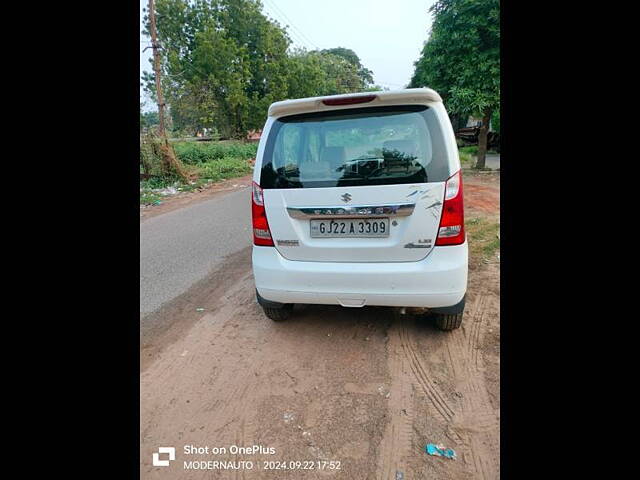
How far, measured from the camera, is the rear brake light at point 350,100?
2.30 metres

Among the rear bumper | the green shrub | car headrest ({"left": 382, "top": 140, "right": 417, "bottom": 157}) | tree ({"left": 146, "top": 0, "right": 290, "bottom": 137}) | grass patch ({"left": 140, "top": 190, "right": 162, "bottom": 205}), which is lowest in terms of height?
the rear bumper

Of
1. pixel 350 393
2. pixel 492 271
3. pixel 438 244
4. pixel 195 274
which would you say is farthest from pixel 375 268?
pixel 195 274

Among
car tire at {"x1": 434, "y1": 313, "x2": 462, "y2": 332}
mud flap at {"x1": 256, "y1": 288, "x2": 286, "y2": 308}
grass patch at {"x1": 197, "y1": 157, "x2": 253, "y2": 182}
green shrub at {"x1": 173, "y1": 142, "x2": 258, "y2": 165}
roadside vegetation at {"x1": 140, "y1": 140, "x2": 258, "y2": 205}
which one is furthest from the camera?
green shrub at {"x1": 173, "y1": 142, "x2": 258, "y2": 165}

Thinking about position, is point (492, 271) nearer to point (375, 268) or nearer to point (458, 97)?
point (375, 268)

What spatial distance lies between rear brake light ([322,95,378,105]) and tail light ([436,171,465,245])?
735 mm

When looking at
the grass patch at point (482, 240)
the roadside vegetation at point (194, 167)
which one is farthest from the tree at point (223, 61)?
the grass patch at point (482, 240)

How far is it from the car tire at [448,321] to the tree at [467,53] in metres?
10.5

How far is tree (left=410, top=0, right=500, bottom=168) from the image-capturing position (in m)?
10.7

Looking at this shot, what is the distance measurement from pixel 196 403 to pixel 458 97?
1205 cm

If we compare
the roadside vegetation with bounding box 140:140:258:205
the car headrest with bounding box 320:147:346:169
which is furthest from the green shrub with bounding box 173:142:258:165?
the car headrest with bounding box 320:147:346:169

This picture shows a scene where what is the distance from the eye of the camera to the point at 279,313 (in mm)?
3043

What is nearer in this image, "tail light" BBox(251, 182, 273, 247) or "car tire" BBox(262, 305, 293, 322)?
"tail light" BBox(251, 182, 273, 247)

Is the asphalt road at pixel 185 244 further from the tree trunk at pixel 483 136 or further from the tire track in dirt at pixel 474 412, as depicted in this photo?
the tree trunk at pixel 483 136

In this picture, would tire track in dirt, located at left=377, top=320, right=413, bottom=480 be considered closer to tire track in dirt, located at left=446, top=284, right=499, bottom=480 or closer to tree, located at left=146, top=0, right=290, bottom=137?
tire track in dirt, located at left=446, top=284, right=499, bottom=480
